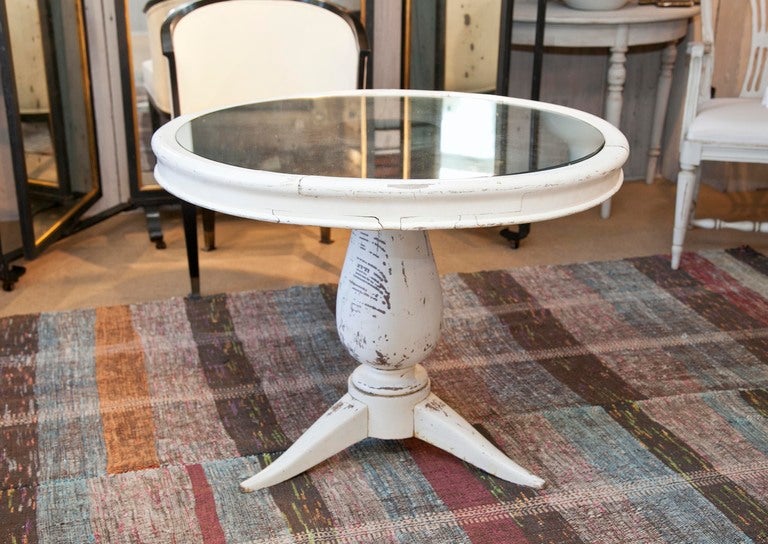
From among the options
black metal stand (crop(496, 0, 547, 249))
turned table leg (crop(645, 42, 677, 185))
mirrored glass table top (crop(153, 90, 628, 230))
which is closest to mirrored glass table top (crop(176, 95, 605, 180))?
mirrored glass table top (crop(153, 90, 628, 230))

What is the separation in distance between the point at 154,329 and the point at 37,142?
34.3 inches

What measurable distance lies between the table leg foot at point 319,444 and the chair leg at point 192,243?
1.02 metres

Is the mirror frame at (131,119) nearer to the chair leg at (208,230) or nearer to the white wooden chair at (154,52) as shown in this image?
the white wooden chair at (154,52)

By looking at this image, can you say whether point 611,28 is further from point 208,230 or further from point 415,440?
point 415,440

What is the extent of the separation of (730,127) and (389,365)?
1.56 m

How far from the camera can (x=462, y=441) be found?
195 cm

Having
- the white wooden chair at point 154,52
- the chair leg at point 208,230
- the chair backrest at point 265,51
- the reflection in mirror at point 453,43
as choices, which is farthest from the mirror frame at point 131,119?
the reflection in mirror at point 453,43

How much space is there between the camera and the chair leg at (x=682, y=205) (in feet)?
9.86

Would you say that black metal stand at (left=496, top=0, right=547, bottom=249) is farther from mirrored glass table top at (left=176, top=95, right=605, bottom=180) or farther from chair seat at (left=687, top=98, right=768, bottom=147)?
mirrored glass table top at (left=176, top=95, right=605, bottom=180)

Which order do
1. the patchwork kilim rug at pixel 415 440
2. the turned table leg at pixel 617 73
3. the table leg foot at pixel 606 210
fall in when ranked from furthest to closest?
1. the table leg foot at pixel 606 210
2. the turned table leg at pixel 617 73
3. the patchwork kilim rug at pixel 415 440

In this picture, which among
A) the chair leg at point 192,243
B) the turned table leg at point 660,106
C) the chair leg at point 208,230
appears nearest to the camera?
the chair leg at point 192,243

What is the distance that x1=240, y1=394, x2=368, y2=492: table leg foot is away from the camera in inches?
75.9

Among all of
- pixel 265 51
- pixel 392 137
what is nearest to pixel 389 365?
pixel 392 137

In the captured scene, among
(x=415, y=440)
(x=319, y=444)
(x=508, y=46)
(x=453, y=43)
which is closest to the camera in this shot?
(x=319, y=444)
